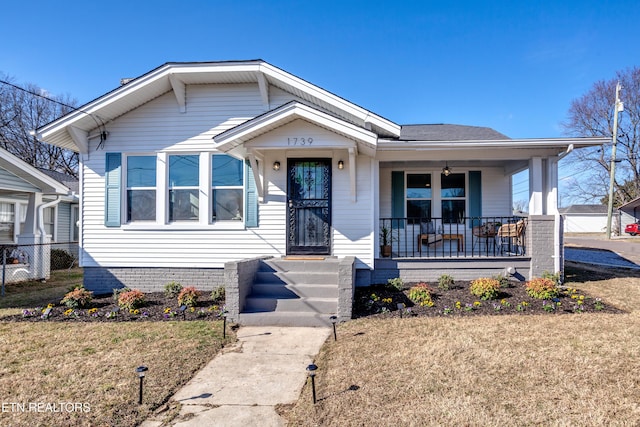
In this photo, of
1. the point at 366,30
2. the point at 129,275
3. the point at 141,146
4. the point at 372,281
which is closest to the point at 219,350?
the point at 372,281

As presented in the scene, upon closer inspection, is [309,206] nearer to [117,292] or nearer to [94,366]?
[117,292]

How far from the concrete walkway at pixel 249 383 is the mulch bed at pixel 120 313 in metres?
1.43

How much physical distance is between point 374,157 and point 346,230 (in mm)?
1643

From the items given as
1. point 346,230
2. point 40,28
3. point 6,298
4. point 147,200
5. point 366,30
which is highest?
point 366,30

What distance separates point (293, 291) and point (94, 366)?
3.13 metres

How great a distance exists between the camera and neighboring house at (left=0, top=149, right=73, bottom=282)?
33.3 ft

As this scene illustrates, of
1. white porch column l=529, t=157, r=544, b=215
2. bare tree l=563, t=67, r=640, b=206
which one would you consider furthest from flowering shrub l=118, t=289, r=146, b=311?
bare tree l=563, t=67, r=640, b=206

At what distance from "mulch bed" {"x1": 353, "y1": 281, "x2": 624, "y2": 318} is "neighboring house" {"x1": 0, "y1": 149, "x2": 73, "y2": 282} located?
9283 mm

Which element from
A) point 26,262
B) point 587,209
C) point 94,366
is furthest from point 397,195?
point 587,209

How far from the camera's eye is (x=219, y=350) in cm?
466

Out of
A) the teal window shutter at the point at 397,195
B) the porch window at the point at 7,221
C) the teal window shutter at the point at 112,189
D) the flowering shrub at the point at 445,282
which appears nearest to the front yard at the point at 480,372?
the flowering shrub at the point at 445,282

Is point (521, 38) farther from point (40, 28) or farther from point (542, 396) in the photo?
A: point (40, 28)

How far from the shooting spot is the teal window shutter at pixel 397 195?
9.80 m

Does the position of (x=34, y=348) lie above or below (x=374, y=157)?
below
